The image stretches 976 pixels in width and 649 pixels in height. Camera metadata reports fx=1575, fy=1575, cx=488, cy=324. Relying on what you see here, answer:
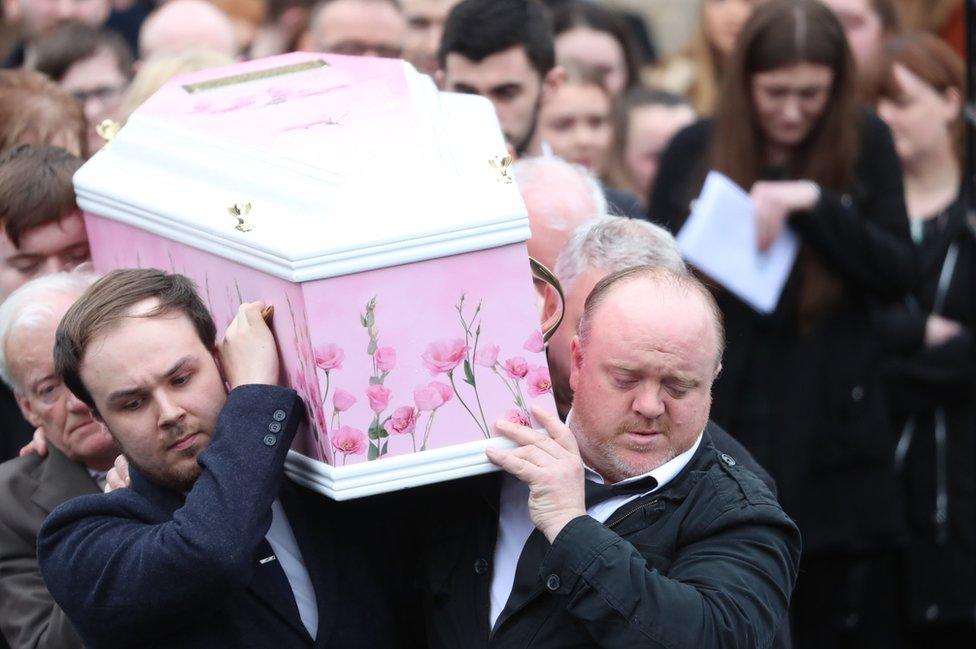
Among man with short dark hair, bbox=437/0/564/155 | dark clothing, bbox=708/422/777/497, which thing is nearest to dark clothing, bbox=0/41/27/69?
man with short dark hair, bbox=437/0/564/155

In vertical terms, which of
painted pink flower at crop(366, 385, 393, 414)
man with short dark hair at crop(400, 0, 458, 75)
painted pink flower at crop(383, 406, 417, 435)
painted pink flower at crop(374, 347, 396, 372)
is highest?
painted pink flower at crop(374, 347, 396, 372)

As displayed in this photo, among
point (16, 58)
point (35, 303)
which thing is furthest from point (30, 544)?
point (16, 58)

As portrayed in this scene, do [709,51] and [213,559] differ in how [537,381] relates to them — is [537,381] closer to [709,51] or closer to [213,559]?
[213,559]

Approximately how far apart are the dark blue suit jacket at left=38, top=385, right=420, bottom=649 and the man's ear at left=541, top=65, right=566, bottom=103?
246 cm

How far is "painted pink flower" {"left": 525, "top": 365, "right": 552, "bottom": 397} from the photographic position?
288 cm

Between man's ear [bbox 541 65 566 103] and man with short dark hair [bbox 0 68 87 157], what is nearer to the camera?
man with short dark hair [bbox 0 68 87 157]

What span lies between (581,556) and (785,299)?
250 cm

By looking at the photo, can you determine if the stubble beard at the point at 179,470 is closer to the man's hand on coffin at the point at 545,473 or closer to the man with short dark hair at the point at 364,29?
the man's hand on coffin at the point at 545,473

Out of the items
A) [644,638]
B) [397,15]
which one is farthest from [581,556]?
[397,15]

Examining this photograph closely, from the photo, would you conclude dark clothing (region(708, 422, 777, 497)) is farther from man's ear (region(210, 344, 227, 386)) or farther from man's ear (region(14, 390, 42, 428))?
man's ear (region(14, 390, 42, 428))

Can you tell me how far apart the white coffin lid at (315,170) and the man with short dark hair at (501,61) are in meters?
1.42

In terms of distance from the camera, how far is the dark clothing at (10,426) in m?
4.01

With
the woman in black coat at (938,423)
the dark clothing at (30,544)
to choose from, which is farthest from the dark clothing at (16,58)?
the woman in black coat at (938,423)

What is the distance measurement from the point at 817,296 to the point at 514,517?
2.27 metres
